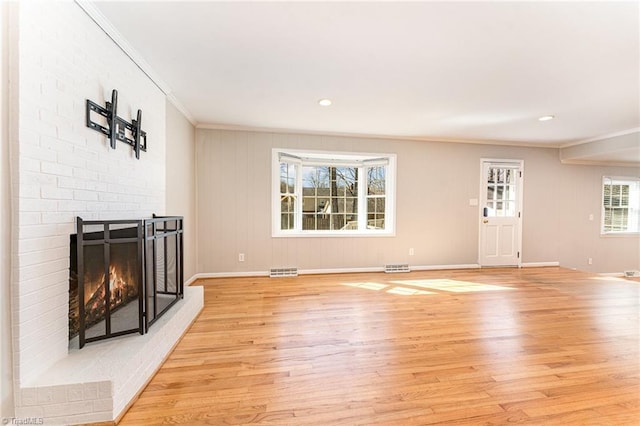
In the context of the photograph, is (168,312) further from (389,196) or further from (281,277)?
(389,196)

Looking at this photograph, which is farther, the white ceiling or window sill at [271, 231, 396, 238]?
window sill at [271, 231, 396, 238]

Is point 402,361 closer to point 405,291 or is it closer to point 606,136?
point 405,291

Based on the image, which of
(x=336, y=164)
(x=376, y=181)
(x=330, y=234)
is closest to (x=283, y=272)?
(x=330, y=234)

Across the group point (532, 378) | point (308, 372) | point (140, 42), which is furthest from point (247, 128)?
point (532, 378)

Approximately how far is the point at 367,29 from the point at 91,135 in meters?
1.96

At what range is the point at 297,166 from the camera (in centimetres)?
450

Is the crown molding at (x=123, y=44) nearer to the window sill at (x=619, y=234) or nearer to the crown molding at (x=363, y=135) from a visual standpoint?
the crown molding at (x=363, y=135)

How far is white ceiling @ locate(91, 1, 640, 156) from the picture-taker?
168cm

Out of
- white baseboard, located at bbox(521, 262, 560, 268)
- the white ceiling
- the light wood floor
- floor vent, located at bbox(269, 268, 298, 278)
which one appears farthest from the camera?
white baseboard, located at bbox(521, 262, 560, 268)

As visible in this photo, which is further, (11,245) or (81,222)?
(81,222)

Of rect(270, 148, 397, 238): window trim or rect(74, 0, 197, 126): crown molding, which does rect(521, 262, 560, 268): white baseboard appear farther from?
rect(74, 0, 197, 126): crown molding

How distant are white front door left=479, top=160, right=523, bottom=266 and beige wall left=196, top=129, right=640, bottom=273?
16 cm

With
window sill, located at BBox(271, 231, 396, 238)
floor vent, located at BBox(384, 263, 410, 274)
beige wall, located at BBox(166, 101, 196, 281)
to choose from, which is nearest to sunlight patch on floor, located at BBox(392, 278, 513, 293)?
floor vent, located at BBox(384, 263, 410, 274)

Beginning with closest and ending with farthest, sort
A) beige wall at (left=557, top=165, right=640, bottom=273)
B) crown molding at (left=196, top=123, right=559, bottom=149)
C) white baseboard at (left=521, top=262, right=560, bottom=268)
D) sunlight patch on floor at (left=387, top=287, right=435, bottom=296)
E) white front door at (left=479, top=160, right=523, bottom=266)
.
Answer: sunlight patch on floor at (left=387, top=287, right=435, bottom=296)
crown molding at (left=196, top=123, right=559, bottom=149)
white front door at (left=479, top=160, right=523, bottom=266)
white baseboard at (left=521, top=262, right=560, bottom=268)
beige wall at (left=557, top=165, right=640, bottom=273)
